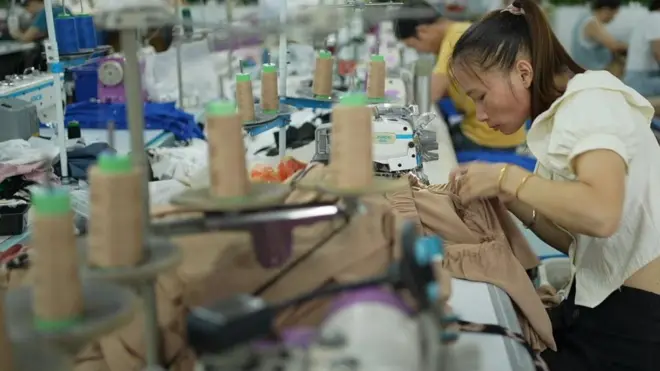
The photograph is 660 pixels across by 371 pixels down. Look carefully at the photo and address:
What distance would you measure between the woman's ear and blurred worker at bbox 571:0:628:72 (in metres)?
4.73

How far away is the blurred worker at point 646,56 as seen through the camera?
5406mm

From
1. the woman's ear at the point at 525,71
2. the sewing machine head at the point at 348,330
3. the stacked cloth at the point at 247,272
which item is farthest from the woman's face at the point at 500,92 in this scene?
the sewing machine head at the point at 348,330

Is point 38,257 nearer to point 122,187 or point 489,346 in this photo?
point 122,187

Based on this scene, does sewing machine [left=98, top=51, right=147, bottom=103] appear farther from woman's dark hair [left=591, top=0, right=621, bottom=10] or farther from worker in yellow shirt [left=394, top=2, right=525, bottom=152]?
woman's dark hair [left=591, top=0, right=621, bottom=10]

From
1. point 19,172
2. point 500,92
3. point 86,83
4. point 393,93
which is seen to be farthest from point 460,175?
point 86,83

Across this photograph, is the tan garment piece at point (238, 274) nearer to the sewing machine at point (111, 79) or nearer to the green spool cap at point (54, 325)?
the green spool cap at point (54, 325)

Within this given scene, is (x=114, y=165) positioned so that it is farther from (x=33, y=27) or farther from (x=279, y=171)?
(x=33, y=27)

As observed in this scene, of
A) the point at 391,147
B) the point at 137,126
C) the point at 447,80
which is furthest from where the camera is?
the point at 447,80

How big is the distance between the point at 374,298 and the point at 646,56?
5314 millimetres

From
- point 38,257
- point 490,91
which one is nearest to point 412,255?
point 38,257

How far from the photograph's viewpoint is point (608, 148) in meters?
1.40

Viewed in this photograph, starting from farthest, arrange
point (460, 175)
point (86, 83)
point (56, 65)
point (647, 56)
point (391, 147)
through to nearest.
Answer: point (647, 56), point (86, 83), point (56, 65), point (391, 147), point (460, 175)

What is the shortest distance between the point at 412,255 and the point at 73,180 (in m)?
1.64

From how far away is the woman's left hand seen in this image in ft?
5.14
